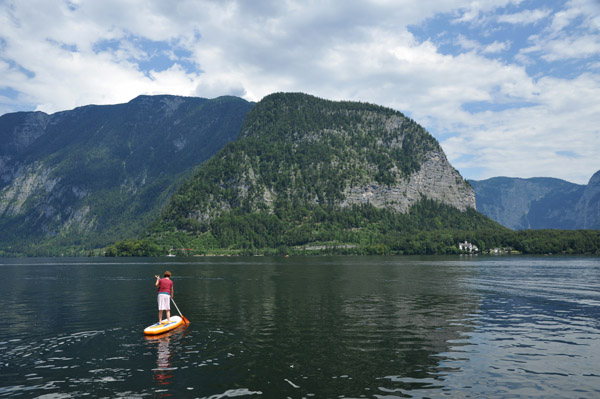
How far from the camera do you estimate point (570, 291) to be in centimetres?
7675

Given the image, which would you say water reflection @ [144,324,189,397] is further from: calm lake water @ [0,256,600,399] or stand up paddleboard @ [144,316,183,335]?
stand up paddleboard @ [144,316,183,335]

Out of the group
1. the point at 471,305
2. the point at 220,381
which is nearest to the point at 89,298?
the point at 220,381

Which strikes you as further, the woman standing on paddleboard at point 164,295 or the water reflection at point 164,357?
the woman standing on paddleboard at point 164,295

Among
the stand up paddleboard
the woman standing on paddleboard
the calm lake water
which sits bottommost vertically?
the calm lake water

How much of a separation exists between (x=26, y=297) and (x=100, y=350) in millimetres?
51643

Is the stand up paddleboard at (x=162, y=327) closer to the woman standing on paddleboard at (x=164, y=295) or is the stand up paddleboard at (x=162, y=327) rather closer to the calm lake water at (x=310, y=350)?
the calm lake water at (x=310, y=350)

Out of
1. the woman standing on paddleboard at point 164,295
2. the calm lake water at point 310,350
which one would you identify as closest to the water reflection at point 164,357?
the calm lake water at point 310,350

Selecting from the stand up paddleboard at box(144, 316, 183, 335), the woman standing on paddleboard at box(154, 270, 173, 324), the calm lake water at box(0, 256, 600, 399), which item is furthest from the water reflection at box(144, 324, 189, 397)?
the woman standing on paddleboard at box(154, 270, 173, 324)

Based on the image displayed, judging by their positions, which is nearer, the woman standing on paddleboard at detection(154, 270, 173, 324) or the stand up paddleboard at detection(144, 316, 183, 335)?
the stand up paddleboard at detection(144, 316, 183, 335)

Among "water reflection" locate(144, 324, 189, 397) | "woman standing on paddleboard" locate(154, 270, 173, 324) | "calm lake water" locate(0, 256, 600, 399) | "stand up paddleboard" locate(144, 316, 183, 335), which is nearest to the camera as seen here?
"calm lake water" locate(0, 256, 600, 399)

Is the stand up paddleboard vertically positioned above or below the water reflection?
above

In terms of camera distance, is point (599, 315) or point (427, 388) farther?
point (599, 315)

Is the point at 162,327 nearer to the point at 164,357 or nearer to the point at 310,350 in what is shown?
the point at 164,357

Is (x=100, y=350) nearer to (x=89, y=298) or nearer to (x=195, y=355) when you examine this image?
(x=195, y=355)
